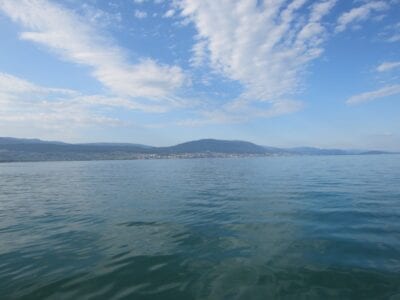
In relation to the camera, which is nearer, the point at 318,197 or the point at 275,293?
the point at 275,293

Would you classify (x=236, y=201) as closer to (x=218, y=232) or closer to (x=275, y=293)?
(x=218, y=232)

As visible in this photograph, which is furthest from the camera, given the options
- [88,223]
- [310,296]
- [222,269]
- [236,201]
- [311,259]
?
[236,201]

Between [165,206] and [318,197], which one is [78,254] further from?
[318,197]

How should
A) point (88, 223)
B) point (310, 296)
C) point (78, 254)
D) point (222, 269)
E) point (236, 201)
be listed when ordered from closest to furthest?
1. point (310, 296)
2. point (222, 269)
3. point (78, 254)
4. point (88, 223)
5. point (236, 201)

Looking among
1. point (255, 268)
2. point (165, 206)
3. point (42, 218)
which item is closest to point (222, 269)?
point (255, 268)

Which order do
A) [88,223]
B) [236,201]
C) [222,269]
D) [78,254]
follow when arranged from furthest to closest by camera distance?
[236,201]
[88,223]
[78,254]
[222,269]

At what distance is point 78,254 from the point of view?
14.2 meters

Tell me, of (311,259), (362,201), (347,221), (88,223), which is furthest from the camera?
(362,201)

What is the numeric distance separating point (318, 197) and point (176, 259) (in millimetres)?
22214

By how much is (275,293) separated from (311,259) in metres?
3.87

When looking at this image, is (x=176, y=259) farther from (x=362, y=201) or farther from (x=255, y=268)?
(x=362, y=201)

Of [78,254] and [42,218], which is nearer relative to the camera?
[78,254]

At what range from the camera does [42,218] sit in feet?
76.8

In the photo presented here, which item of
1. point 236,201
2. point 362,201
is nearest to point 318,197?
point 362,201
